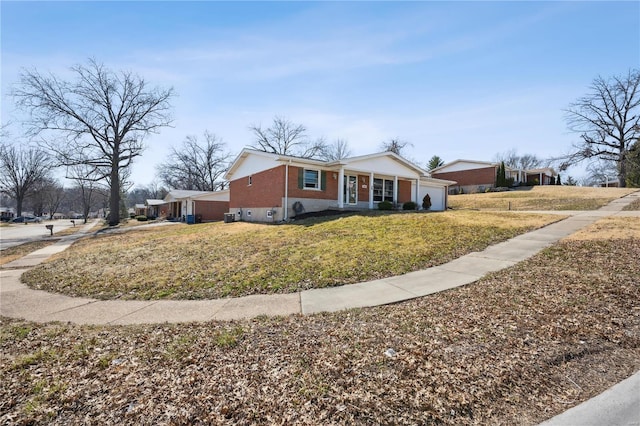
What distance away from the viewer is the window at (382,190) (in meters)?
20.7

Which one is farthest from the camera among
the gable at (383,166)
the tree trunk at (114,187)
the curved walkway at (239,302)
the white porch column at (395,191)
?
the tree trunk at (114,187)

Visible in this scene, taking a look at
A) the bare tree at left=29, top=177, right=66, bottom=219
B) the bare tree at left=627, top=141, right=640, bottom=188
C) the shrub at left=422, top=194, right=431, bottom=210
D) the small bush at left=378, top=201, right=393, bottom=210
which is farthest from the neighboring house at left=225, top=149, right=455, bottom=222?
the bare tree at left=29, top=177, right=66, bottom=219

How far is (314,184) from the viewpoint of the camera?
58.8 feet

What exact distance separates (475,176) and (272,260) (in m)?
37.1

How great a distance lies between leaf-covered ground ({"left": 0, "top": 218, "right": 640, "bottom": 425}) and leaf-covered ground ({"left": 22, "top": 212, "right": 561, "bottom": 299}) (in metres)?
1.87

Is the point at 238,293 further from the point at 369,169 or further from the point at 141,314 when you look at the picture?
the point at 369,169

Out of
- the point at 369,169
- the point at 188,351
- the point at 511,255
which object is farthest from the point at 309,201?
the point at 188,351

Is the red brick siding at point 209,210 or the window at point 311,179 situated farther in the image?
the red brick siding at point 209,210

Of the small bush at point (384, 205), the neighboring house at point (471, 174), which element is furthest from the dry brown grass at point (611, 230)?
the neighboring house at point (471, 174)

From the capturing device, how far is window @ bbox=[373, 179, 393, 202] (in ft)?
67.8

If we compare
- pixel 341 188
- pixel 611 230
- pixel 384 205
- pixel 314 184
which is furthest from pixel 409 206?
pixel 611 230

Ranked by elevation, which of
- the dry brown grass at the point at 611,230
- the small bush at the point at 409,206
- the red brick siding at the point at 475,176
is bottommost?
the dry brown grass at the point at 611,230

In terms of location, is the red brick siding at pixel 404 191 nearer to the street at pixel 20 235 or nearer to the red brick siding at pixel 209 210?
the red brick siding at pixel 209 210

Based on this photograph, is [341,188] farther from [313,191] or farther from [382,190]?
[382,190]
